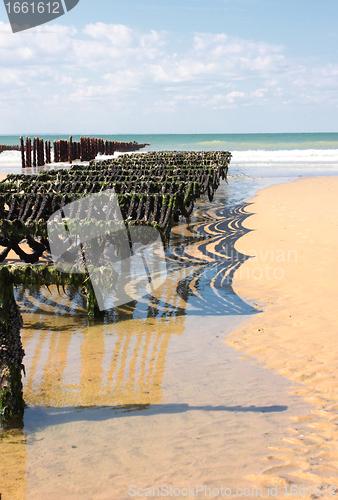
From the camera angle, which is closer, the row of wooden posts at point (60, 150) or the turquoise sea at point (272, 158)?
the turquoise sea at point (272, 158)

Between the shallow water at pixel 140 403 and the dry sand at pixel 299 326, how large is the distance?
172mm

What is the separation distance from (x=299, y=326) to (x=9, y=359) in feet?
11.9

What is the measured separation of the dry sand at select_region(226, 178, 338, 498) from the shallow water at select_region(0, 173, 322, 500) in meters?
0.17

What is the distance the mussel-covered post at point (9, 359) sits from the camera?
12.0ft

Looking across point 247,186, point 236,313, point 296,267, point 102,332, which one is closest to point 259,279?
point 296,267

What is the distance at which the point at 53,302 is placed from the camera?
21.6ft

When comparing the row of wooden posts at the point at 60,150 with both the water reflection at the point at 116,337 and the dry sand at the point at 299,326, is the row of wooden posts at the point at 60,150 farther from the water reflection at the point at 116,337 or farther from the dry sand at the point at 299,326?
the water reflection at the point at 116,337

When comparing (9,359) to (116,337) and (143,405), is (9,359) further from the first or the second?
(116,337)

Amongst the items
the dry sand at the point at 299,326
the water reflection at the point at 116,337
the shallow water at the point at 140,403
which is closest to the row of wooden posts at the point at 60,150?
the dry sand at the point at 299,326

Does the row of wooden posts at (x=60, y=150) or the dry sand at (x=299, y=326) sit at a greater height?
the row of wooden posts at (x=60, y=150)

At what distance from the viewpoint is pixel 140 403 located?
3.94 meters

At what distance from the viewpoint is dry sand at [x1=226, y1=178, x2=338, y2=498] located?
10.3ft

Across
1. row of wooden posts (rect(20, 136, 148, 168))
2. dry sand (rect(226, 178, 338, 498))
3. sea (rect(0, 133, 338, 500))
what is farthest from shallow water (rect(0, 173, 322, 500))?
row of wooden posts (rect(20, 136, 148, 168))

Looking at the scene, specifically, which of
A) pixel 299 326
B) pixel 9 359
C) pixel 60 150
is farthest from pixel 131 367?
pixel 60 150
